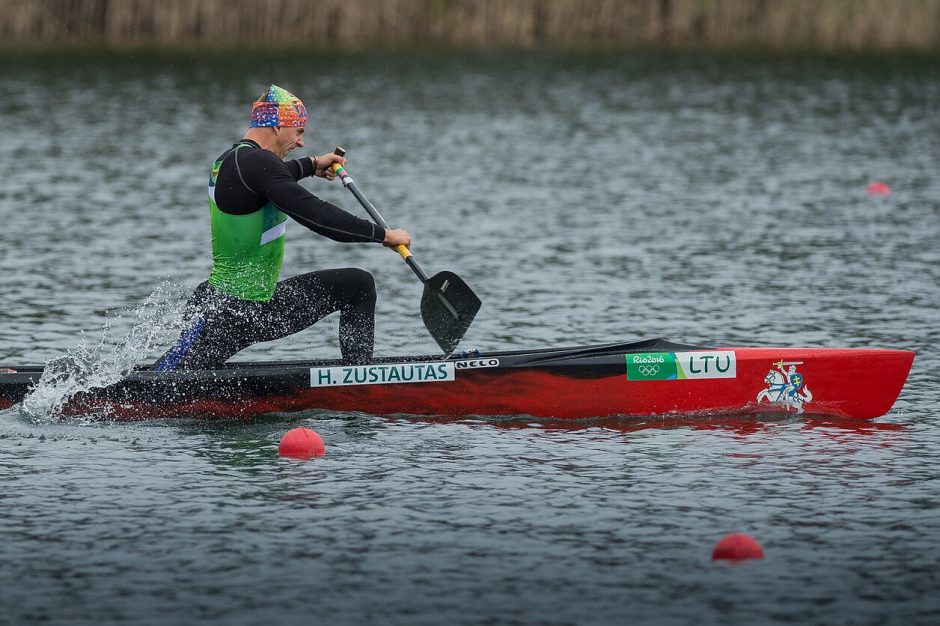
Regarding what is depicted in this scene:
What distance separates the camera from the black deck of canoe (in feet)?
33.9

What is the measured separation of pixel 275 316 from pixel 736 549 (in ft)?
13.0

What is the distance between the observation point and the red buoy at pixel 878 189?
20812 mm

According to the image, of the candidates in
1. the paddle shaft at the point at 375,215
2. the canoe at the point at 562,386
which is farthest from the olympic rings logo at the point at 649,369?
the paddle shaft at the point at 375,215

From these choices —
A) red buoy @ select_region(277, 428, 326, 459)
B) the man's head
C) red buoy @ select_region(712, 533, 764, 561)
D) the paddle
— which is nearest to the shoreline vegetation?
the paddle

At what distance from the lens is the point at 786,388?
34.4 feet

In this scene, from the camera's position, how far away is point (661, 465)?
9.45m

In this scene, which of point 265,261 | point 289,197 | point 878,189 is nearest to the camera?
point 289,197

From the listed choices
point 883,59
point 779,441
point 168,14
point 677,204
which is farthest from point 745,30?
point 779,441

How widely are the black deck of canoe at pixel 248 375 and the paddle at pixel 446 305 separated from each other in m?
0.31

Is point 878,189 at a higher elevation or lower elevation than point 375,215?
lower

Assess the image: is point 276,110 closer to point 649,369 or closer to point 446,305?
point 446,305

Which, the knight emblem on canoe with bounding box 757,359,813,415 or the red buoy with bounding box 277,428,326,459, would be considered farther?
the knight emblem on canoe with bounding box 757,359,813,415

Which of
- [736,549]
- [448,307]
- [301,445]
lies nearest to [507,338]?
[448,307]

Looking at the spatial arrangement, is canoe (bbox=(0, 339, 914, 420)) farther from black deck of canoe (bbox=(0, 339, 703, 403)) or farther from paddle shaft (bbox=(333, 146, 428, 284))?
paddle shaft (bbox=(333, 146, 428, 284))
